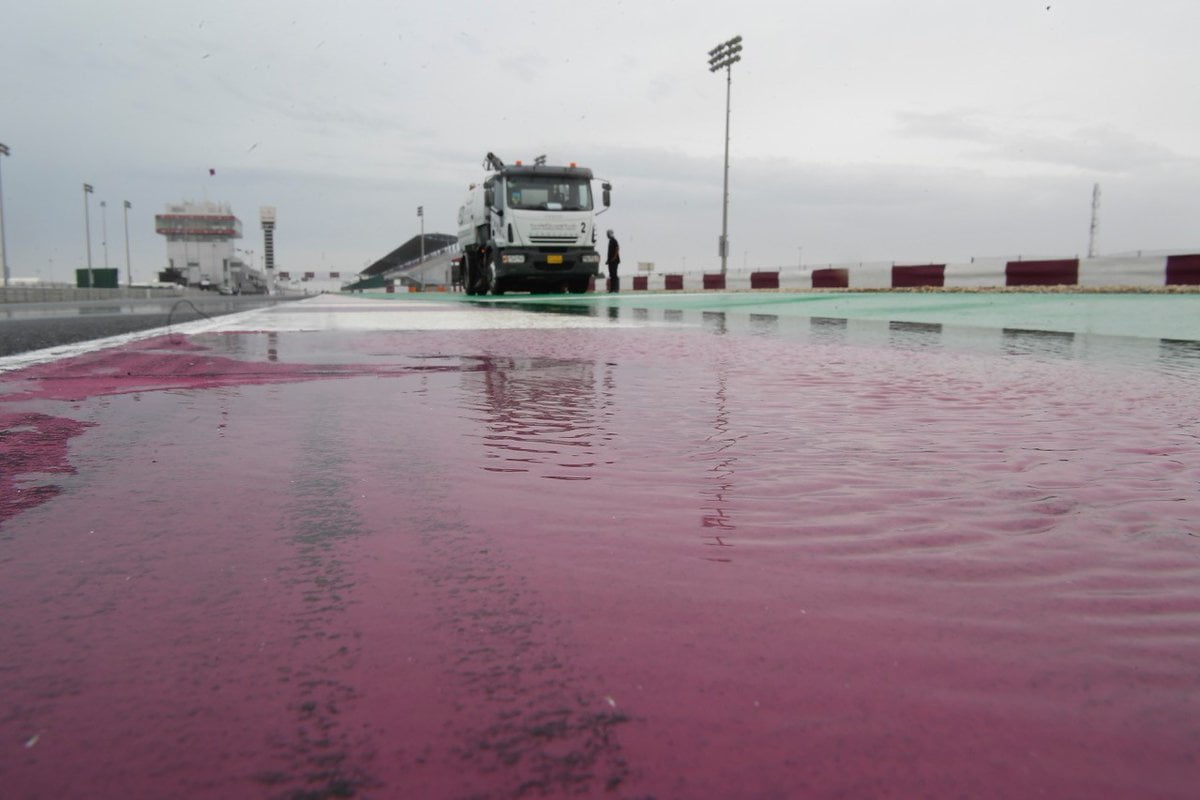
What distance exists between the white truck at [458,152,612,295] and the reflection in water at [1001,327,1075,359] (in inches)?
478

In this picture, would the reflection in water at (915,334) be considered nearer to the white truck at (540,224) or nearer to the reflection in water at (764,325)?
the reflection in water at (764,325)

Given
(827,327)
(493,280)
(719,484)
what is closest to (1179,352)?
(827,327)

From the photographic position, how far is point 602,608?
1.23m

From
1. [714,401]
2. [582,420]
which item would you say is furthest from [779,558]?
[714,401]

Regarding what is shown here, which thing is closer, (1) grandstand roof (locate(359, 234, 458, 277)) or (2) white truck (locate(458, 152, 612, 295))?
(2) white truck (locate(458, 152, 612, 295))

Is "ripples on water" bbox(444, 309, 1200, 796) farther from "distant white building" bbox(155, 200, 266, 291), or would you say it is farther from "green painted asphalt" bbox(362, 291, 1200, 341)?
"distant white building" bbox(155, 200, 266, 291)

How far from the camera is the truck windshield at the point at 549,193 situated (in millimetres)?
18547

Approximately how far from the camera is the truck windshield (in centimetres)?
1855

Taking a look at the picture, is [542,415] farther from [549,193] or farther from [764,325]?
[549,193]

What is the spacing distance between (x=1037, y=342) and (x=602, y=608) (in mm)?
6098

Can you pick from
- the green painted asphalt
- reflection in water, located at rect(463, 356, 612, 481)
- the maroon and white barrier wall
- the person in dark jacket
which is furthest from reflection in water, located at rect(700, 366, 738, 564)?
the person in dark jacket

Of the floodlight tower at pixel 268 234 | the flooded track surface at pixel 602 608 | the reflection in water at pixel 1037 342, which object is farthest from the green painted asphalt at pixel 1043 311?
the floodlight tower at pixel 268 234

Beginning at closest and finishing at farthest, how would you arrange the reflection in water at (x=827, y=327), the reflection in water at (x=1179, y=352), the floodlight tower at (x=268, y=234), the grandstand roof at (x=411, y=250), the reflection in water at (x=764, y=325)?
1. the reflection in water at (x=1179, y=352)
2. the reflection in water at (x=827, y=327)
3. the reflection in water at (x=764, y=325)
4. the grandstand roof at (x=411, y=250)
5. the floodlight tower at (x=268, y=234)

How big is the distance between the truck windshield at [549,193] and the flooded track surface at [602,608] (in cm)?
1620
